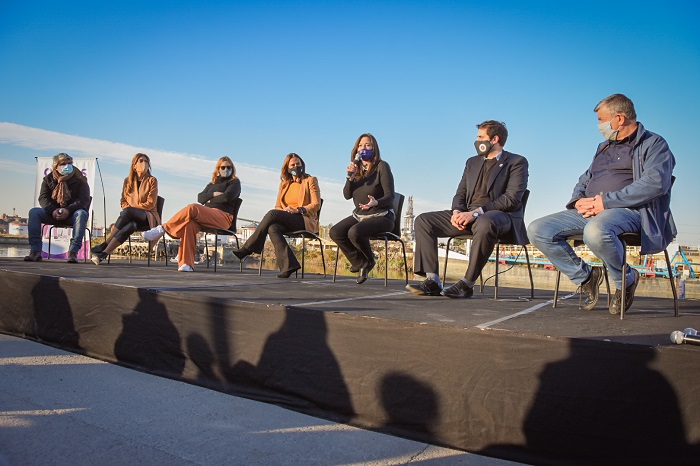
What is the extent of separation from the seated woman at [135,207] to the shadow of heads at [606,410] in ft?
16.7

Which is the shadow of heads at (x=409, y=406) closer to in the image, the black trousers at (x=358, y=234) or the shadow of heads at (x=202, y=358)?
the shadow of heads at (x=202, y=358)

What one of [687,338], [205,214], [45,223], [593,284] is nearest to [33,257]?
[45,223]

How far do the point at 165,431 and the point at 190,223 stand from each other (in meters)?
3.45

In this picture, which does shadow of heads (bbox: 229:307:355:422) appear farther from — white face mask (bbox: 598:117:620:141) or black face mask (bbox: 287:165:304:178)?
black face mask (bbox: 287:165:304:178)

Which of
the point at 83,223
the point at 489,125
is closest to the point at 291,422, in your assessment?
the point at 489,125

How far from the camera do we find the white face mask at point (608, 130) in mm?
3029

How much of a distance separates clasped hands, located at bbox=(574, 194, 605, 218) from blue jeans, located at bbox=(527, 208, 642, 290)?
0.16ft

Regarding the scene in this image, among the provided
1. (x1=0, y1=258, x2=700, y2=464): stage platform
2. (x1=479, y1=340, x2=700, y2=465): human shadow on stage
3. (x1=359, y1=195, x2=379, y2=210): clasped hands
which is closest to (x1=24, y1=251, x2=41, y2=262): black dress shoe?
(x1=0, y1=258, x2=700, y2=464): stage platform

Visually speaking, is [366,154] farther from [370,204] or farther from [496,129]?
[496,129]

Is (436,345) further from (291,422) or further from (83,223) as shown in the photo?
(83,223)

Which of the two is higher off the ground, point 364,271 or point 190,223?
point 190,223

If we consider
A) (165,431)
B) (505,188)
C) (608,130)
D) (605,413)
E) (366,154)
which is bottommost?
(165,431)

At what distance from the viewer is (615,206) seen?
111 inches

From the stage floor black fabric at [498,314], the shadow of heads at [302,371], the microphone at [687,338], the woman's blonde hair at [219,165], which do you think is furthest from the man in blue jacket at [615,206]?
the woman's blonde hair at [219,165]
